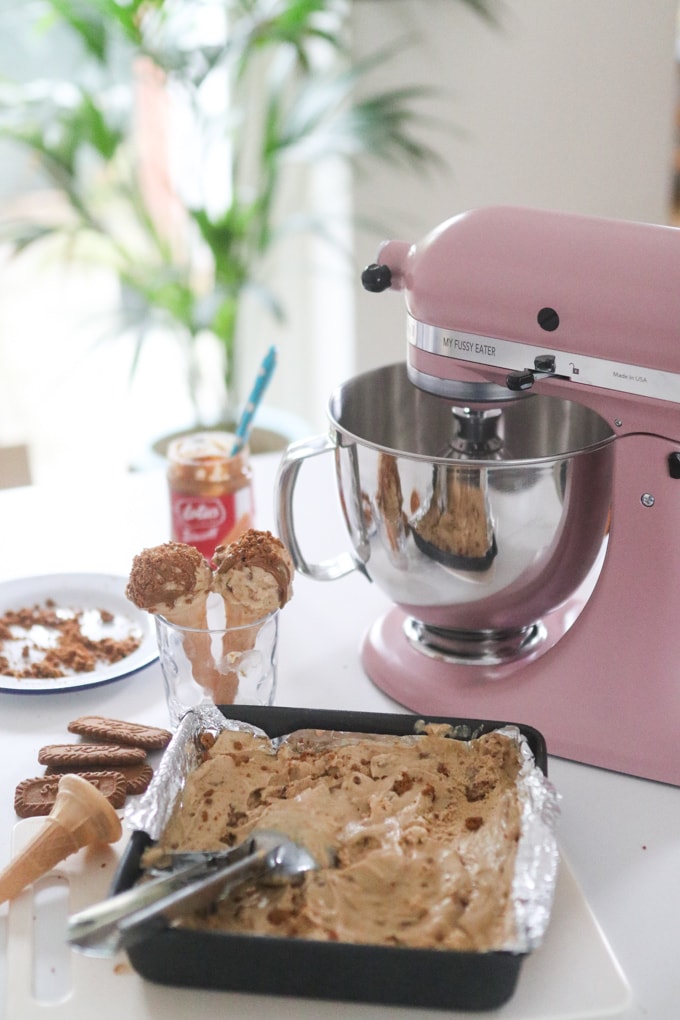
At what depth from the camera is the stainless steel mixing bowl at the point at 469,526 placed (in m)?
0.89

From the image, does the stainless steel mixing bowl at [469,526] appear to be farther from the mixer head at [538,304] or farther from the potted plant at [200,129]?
the potted plant at [200,129]

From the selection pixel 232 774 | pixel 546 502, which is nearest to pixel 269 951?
pixel 232 774

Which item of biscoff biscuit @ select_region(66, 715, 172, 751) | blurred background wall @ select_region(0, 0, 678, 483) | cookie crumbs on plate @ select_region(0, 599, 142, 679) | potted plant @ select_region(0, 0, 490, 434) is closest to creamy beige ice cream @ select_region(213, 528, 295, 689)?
biscoff biscuit @ select_region(66, 715, 172, 751)

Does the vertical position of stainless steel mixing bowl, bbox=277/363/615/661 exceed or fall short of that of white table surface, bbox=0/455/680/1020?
it exceeds it

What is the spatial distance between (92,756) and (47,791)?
50 millimetres

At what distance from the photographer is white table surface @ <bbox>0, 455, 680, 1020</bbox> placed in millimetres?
713

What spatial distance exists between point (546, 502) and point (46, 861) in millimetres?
466

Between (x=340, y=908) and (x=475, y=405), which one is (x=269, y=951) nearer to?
(x=340, y=908)

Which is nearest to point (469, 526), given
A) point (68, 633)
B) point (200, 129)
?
point (68, 633)

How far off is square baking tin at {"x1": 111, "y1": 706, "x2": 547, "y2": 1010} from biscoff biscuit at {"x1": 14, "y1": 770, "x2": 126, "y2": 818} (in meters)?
0.16

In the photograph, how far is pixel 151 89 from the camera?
A: 2850 millimetres

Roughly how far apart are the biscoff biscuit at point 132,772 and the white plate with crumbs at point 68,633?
107mm

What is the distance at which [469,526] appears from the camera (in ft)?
2.97

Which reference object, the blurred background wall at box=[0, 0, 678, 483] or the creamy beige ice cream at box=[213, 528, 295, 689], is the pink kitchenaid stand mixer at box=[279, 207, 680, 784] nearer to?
the creamy beige ice cream at box=[213, 528, 295, 689]
